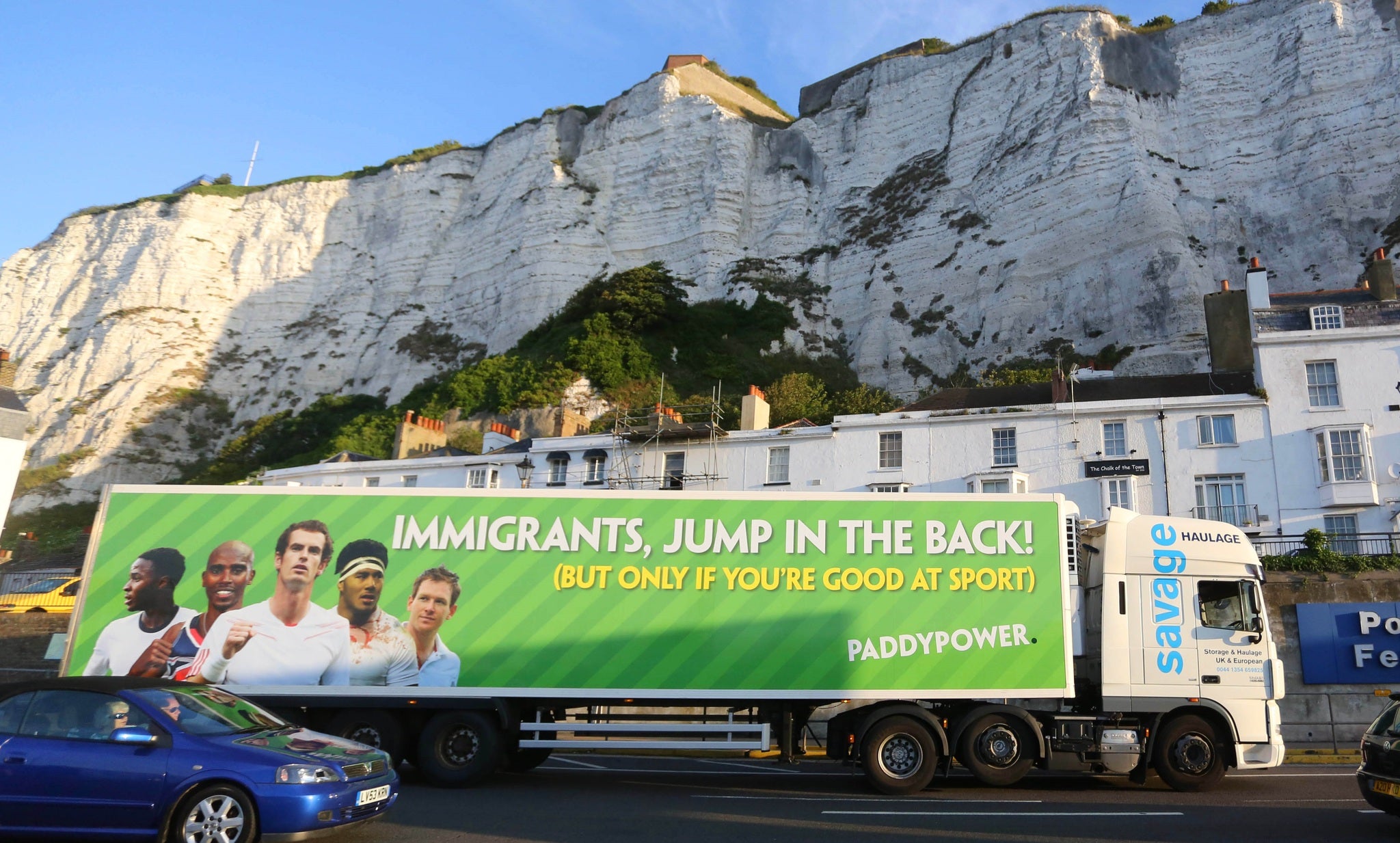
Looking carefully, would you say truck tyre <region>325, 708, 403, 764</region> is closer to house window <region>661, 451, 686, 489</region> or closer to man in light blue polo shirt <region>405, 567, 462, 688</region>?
man in light blue polo shirt <region>405, 567, 462, 688</region>

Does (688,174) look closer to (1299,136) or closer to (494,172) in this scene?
(494,172)

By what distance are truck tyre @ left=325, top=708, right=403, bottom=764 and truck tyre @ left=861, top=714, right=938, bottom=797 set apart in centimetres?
606

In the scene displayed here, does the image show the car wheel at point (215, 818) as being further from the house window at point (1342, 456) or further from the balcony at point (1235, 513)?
the house window at point (1342, 456)

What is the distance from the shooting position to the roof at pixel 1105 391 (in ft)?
100.0

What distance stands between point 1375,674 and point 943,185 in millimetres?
46832

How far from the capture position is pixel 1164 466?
2834 cm

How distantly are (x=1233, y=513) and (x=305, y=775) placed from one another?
28.2 meters

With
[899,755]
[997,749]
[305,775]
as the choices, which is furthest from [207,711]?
[997,749]

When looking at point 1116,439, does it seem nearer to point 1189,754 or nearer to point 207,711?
point 1189,754

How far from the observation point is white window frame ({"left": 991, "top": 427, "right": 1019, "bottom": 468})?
29844 mm

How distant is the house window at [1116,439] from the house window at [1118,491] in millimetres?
905

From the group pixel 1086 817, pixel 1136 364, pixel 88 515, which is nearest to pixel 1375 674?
pixel 1086 817

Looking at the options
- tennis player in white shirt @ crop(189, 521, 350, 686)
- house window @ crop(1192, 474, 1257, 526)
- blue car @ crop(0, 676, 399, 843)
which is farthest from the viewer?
house window @ crop(1192, 474, 1257, 526)

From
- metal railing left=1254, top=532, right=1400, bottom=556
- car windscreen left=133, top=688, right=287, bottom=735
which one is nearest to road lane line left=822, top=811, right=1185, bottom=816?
car windscreen left=133, top=688, right=287, bottom=735
